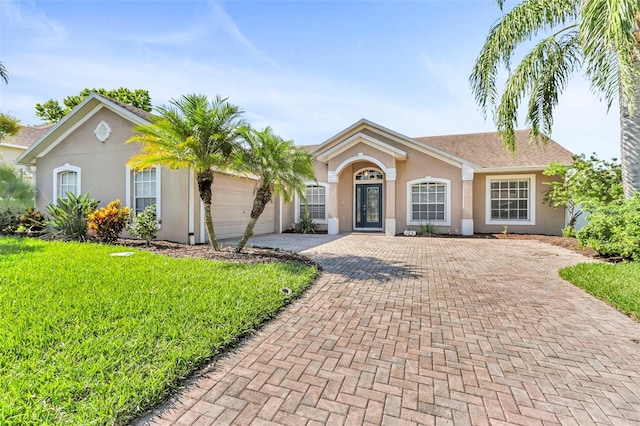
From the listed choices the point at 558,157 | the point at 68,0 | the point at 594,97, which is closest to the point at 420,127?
the point at 558,157

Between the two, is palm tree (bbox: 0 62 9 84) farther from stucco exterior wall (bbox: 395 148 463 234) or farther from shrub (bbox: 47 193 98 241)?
stucco exterior wall (bbox: 395 148 463 234)

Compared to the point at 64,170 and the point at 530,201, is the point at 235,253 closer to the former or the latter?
the point at 64,170

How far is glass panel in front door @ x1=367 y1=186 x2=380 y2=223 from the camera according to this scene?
17500 mm

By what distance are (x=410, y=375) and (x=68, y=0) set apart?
41.6ft

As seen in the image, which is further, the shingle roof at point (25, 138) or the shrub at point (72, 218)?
the shingle roof at point (25, 138)

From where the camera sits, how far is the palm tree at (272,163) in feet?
27.3

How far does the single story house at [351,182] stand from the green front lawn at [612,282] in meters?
7.99

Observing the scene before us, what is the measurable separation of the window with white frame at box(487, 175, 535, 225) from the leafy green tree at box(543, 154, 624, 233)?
1228mm

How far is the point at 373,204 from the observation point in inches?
693

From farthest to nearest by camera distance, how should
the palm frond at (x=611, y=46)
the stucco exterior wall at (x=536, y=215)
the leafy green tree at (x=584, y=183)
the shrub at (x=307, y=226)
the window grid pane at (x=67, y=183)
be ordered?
the shrub at (x=307, y=226), the stucco exterior wall at (x=536, y=215), the window grid pane at (x=67, y=183), the leafy green tree at (x=584, y=183), the palm frond at (x=611, y=46)

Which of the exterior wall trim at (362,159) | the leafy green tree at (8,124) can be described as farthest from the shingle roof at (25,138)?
the exterior wall trim at (362,159)

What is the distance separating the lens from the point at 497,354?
3.47 meters

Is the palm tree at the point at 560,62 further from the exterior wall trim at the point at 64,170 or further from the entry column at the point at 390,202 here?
the exterior wall trim at the point at 64,170

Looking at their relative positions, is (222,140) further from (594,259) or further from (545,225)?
(545,225)
